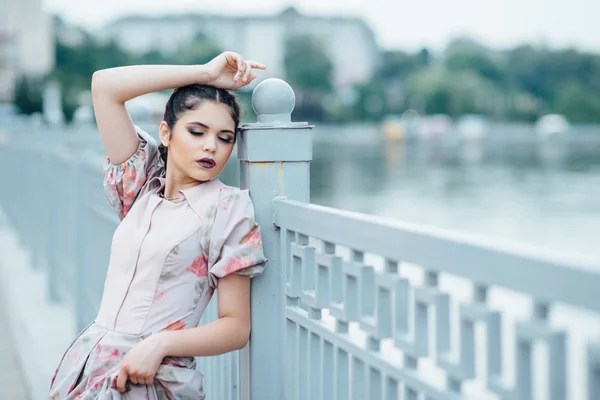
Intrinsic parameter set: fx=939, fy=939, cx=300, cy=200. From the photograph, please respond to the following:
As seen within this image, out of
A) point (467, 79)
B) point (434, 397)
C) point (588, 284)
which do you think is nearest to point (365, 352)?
point (434, 397)

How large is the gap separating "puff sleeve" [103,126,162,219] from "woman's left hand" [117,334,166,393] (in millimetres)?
526

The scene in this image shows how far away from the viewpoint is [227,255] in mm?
2346

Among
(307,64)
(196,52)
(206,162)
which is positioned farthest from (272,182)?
(307,64)

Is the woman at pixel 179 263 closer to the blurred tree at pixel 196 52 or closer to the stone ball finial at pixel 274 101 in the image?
the stone ball finial at pixel 274 101

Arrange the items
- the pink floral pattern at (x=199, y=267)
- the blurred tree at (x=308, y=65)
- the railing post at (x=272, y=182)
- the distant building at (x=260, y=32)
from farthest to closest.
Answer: the distant building at (x=260, y=32) → the blurred tree at (x=308, y=65) → the railing post at (x=272, y=182) → the pink floral pattern at (x=199, y=267)

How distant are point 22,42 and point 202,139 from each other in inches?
3093

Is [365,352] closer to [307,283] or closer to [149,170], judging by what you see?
[307,283]

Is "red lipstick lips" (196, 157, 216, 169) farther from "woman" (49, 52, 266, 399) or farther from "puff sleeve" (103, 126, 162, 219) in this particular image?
"puff sleeve" (103, 126, 162, 219)

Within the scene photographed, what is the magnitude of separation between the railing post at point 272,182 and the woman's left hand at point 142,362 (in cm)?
36

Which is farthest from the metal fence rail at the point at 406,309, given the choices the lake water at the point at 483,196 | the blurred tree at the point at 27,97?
the blurred tree at the point at 27,97

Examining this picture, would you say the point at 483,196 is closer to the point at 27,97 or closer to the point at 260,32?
the point at 27,97

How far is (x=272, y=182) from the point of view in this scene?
2.56 m

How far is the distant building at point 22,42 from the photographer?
7443 cm

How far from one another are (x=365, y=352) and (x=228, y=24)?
141m
